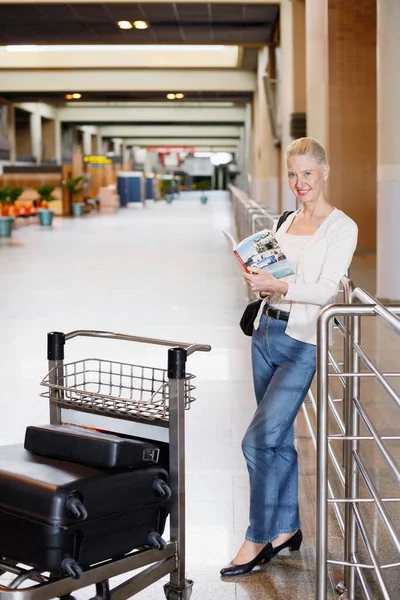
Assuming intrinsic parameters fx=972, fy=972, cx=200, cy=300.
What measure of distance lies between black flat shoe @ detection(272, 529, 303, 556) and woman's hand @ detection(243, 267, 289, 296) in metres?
0.99

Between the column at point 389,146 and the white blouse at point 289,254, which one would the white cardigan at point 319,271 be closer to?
the white blouse at point 289,254

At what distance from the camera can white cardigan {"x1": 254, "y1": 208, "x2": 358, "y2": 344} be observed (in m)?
3.06

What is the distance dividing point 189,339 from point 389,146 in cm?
354

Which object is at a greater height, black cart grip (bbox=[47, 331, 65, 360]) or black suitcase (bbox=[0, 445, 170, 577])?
black cart grip (bbox=[47, 331, 65, 360])

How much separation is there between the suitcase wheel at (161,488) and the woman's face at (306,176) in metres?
1.06

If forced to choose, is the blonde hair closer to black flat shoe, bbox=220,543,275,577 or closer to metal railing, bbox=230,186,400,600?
metal railing, bbox=230,186,400,600

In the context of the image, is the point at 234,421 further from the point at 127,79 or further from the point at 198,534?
the point at 127,79

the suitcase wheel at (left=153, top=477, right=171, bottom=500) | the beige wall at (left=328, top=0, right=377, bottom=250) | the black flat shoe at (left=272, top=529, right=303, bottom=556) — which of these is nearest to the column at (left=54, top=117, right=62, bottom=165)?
the beige wall at (left=328, top=0, right=377, bottom=250)

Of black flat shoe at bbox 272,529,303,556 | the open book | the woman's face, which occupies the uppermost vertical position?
the woman's face

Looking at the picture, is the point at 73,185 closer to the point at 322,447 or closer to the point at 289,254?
the point at 289,254

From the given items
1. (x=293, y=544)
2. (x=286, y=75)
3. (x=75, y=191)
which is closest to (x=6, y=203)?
(x=286, y=75)

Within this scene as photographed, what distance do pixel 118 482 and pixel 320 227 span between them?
113cm

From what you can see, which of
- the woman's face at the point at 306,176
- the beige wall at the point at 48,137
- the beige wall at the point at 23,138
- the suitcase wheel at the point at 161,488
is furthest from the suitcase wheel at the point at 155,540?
the beige wall at the point at 48,137

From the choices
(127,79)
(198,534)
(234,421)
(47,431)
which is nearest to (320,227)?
(47,431)
